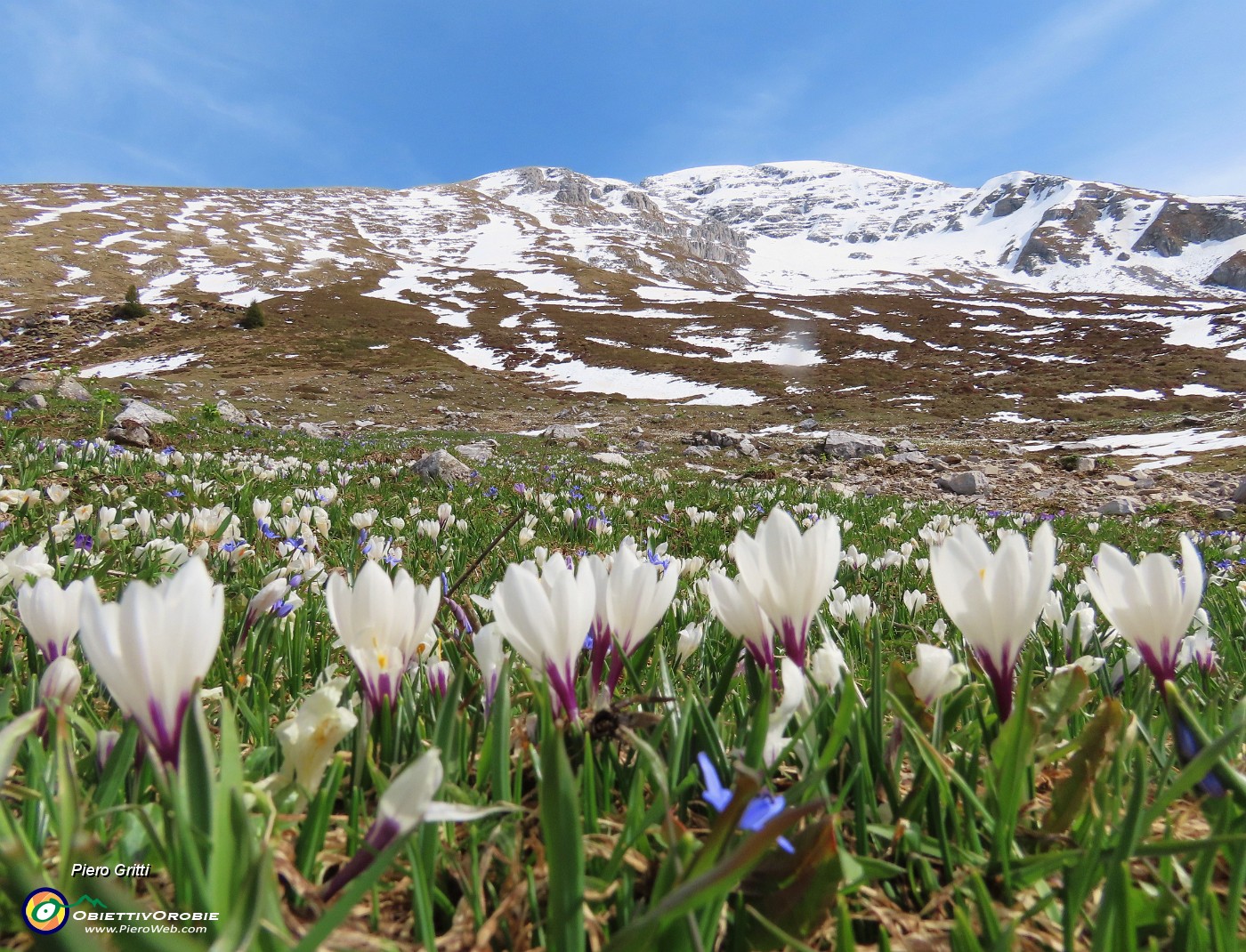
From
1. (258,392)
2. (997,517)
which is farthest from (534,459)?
(258,392)

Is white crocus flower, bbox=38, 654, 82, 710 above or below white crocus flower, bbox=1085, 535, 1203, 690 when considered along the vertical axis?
below

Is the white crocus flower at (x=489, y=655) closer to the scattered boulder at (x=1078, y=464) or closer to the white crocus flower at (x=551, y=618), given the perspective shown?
the white crocus flower at (x=551, y=618)

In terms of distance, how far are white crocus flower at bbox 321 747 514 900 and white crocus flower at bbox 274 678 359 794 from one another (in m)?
0.18

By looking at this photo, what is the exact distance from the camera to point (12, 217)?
7431cm

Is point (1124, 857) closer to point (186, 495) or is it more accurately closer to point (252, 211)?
point (186, 495)

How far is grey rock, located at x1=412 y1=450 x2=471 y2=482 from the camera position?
7293 mm

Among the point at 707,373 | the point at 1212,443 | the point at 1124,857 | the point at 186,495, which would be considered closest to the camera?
the point at 1124,857

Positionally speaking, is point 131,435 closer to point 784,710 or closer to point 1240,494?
point 784,710

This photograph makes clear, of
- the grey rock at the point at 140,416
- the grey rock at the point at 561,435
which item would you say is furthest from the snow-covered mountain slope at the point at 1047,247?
the grey rock at the point at 140,416

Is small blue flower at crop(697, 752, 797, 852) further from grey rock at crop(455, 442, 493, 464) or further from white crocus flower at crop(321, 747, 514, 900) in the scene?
grey rock at crop(455, 442, 493, 464)

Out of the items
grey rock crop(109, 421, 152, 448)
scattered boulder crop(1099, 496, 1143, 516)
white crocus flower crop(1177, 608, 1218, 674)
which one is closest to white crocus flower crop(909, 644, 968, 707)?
white crocus flower crop(1177, 608, 1218, 674)

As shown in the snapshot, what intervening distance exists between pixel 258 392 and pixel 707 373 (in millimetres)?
24362

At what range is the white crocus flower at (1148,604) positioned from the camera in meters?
1.12

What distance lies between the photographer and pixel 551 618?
968 millimetres
